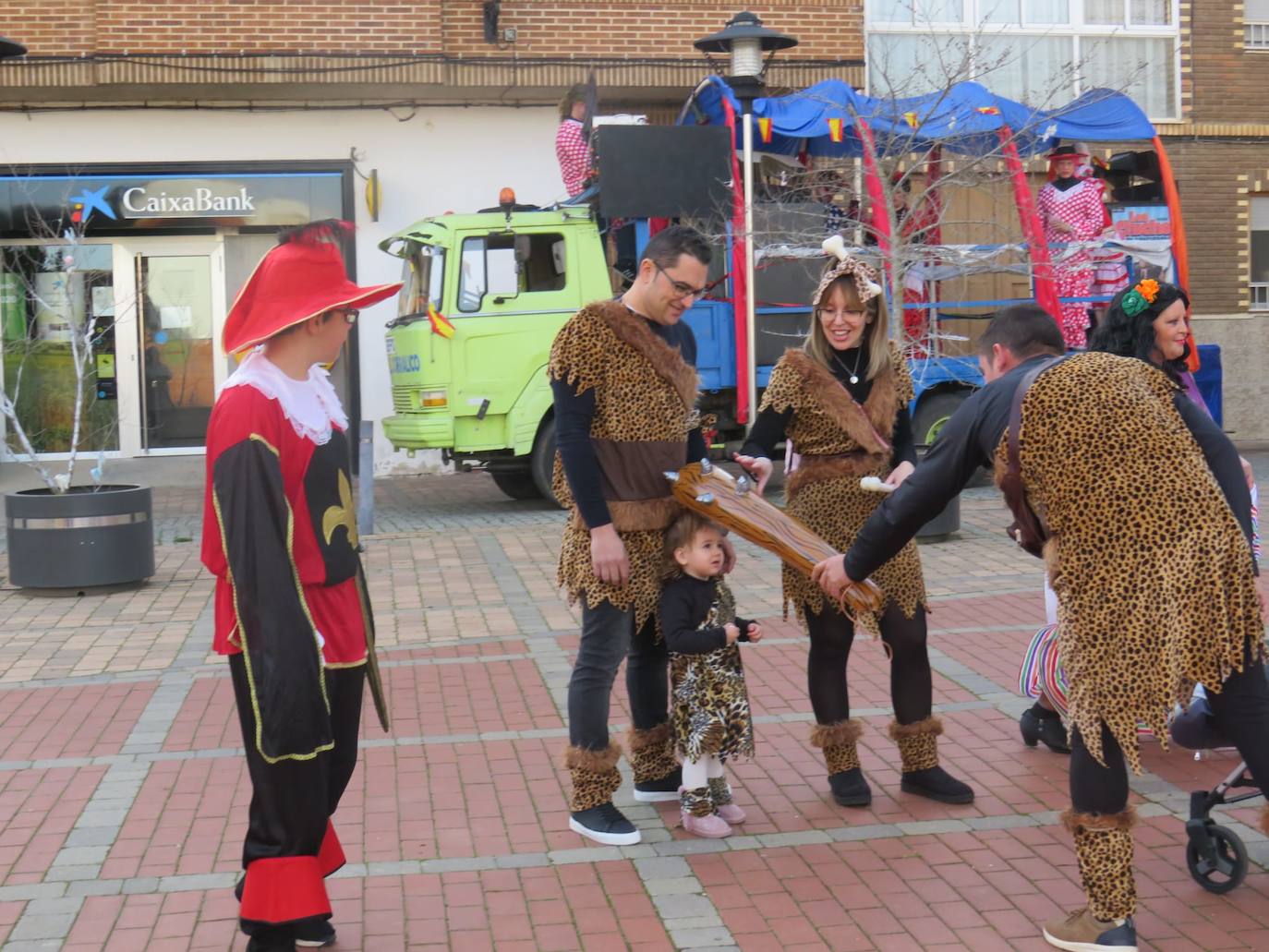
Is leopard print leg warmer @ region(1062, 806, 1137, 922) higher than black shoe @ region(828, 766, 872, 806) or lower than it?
higher

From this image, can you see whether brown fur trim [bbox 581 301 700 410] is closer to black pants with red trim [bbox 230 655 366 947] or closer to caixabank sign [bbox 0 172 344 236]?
black pants with red trim [bbox 230 655 366 947]

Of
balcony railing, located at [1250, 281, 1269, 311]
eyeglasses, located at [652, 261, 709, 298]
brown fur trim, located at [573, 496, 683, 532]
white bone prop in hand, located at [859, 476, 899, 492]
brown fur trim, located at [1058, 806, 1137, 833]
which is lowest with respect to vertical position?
brown fur trim, located at [1058, 806, 1137, 833]

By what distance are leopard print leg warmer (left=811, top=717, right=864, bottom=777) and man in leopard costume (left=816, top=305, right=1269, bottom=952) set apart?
1.26m

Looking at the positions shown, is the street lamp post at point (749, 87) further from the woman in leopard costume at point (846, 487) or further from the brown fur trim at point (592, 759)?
the brown fur trim at point (592, 759)

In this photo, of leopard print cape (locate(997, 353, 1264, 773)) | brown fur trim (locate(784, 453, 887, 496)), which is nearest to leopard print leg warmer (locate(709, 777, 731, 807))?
brown fur trim (locate(784, 453, 887, 496))

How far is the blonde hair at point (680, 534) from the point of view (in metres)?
4.68

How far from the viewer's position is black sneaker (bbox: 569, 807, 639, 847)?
4.71 metres

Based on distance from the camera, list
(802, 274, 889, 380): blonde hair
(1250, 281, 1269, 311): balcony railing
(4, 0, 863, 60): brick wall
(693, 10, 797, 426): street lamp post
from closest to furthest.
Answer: (802, 274, 889, 380): blonde hair, (693, 10, 797, 426): street lamp post, (4, 0, 863, 60): brick wall, (1250, 281, 1269, 311): balcony railing

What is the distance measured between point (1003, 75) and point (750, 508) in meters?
14.5

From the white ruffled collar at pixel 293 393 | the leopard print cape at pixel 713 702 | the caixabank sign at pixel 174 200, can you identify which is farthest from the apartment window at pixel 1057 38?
the white ruffled collar at pixel 293 393

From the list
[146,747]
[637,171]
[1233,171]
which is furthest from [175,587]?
[1233,171]

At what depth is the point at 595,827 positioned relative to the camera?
4742mm

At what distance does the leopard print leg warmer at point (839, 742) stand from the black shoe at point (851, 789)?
0.02 meters

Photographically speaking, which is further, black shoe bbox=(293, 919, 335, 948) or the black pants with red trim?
black shoe bbox=(293, 919, 335, 948)
